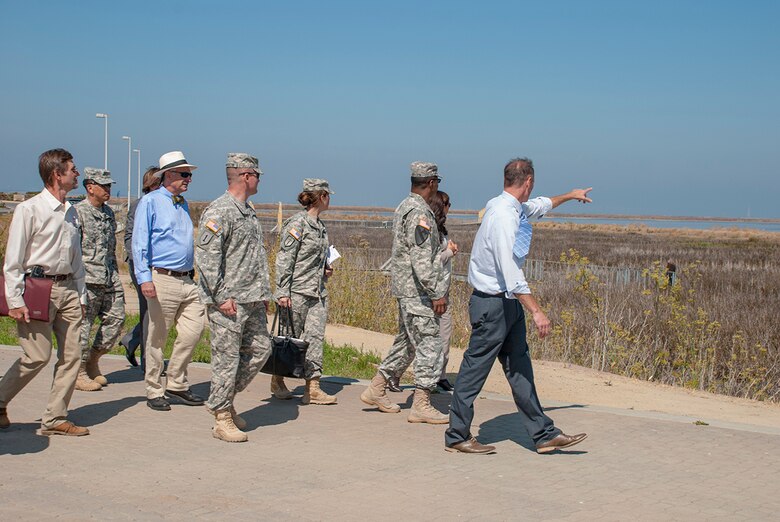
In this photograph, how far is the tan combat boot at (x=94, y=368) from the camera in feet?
28.0

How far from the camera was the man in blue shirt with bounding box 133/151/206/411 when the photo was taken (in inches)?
301

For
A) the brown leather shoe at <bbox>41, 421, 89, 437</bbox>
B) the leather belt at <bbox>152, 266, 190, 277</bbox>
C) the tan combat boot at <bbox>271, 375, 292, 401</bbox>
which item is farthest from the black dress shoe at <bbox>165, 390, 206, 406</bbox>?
the brown leather shoe at <bbox>41, 421, 89, 437</bbox>

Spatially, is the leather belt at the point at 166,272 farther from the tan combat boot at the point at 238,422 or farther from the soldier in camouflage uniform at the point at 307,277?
the tan combat boot at the point at 238,422

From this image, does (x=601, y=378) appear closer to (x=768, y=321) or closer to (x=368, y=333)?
(x=368, y=333)

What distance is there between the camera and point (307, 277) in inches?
311

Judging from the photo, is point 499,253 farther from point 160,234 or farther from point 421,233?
point 160,234

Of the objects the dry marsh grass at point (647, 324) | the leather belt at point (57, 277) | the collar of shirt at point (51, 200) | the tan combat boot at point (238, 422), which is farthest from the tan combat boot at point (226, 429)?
the dry marsh grass at point (647, 324)

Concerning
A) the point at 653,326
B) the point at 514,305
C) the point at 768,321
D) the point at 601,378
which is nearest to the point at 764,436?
the point at 514,305

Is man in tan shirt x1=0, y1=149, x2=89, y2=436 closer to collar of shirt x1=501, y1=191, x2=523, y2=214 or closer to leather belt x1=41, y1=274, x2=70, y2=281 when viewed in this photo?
leather belt x1=41, y1=274, x2=70, y2=281

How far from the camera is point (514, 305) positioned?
21.4ft

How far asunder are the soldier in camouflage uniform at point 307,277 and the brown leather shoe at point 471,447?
1748 mm

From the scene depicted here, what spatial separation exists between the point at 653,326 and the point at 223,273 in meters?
8.38

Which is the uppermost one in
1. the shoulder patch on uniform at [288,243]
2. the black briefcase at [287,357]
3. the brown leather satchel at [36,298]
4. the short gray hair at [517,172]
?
the short gray hair at [517,172]

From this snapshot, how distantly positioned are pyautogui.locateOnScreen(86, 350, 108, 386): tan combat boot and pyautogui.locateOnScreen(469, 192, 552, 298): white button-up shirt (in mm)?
3826
